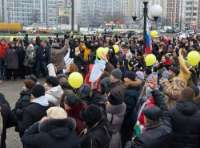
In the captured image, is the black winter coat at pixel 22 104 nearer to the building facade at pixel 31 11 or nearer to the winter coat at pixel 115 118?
the winter coat at pixel 115 118

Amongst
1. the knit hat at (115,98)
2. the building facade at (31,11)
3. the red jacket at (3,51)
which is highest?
the building facade at (31,11)

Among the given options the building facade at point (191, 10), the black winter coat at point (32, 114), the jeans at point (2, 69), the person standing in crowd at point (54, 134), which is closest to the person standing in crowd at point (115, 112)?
the black winter coat at point (32, 114)

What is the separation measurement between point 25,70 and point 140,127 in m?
11.6

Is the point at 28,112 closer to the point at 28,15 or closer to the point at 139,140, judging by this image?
the point at 139,140

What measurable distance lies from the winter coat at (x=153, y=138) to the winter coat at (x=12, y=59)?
1148 cm

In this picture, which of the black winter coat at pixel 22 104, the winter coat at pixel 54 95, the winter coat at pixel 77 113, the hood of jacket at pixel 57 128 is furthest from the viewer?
the black winter coat at pixel 22 104

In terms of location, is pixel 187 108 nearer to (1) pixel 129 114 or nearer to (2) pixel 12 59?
(1) pixel 129 114

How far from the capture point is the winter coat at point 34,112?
6328 millimetres

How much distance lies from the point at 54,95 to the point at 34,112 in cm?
75

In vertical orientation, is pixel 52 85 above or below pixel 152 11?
below

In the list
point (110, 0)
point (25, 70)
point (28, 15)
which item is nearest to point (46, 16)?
point (28, 15)

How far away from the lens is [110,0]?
446 feet

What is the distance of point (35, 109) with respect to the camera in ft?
20.8

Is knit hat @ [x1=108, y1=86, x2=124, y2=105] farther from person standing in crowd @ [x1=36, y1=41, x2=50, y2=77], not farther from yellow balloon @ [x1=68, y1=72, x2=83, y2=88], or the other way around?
person standing in crowd @ [x1=36, y1=41, x2=50, y2=77]
